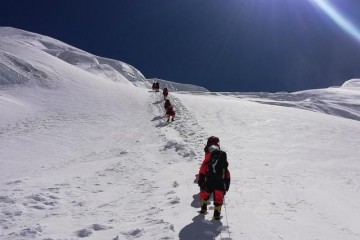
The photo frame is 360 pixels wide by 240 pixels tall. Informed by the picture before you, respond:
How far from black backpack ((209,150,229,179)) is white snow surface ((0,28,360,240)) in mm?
802

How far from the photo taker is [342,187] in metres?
11.3

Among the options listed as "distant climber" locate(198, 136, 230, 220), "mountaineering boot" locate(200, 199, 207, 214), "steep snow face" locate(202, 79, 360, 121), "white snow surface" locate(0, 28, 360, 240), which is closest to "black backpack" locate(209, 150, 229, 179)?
"distant climber" locate(198, 136, 230, 220)

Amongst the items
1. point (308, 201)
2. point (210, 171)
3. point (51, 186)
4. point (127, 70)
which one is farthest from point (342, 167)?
point (127, 70)

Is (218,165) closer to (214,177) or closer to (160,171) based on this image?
(214,177)

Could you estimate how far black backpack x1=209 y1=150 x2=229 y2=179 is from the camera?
8.34 metres

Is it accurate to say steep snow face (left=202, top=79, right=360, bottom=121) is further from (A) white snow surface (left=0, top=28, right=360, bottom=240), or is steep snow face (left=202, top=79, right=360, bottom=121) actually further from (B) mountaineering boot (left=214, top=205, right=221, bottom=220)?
(B) mountaineering boot (left=214, top=205, right=221, bottom=220)

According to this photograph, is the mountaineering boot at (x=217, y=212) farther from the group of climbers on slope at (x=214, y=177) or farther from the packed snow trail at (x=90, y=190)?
the packed snow trail at (x=90, y=190)

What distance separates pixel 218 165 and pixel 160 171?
196 inches

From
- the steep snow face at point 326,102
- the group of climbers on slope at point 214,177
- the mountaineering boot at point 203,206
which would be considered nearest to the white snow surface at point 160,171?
the mountaineering boot at point 203,206

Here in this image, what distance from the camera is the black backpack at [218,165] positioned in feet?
27.4

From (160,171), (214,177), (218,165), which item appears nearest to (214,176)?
(214,177)

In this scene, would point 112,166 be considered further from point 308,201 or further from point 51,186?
point 308,201

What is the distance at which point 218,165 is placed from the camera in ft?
27.4

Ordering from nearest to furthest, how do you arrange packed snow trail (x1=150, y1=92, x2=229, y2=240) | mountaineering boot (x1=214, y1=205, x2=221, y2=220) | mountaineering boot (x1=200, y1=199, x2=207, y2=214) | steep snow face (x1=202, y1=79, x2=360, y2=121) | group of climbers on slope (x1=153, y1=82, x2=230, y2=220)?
1. packed snow trail (x1=150, y1=92, x2=229, y2=240)
2. mountaineering boot (x1=214, y1=205, x2=221, y2=220)
3. group of climbers on slope (x1=153, y1=82, x2=230, y2=220)
4. mountaineering boot (x1=200, y1=199, x2=207, y2=214)
5. steep snow face (x1=202, y1=79, x2=360, y2=121)
